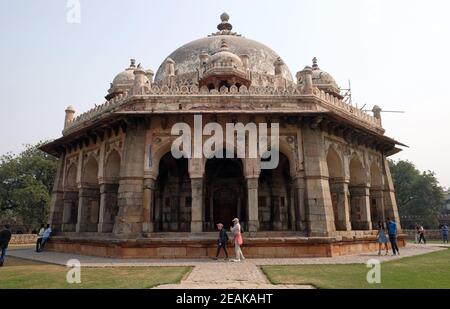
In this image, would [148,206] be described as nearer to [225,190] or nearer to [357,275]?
[225,190]

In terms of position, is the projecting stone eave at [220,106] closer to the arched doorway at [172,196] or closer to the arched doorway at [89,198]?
the arched doorway at [89,198]

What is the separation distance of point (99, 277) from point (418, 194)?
42.5 meters

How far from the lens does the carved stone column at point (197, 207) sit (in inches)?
485

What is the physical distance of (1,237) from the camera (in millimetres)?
10656

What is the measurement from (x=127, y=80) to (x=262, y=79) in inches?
297

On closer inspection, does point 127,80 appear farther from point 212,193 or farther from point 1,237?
point 1,237

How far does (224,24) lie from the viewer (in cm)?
2541

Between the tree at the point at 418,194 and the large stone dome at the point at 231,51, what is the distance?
27949 millimetres

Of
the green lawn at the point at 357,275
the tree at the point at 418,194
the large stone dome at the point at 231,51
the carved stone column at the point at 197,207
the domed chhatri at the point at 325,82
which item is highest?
the large stone dome at the point at 231,51

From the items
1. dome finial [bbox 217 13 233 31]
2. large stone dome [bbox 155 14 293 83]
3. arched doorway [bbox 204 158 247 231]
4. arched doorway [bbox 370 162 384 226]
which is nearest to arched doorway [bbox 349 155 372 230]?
arched doorway [bbox 370 162 384 226]

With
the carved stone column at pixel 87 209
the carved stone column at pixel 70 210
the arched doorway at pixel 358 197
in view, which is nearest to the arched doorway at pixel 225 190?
the arched doorway at pixel 358 197

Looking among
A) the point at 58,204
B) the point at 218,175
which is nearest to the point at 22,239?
the point at 58,204
